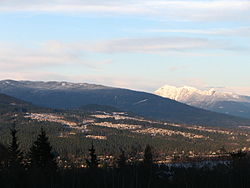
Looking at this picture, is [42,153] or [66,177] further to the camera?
[66,177]

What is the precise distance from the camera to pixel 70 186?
73.4m

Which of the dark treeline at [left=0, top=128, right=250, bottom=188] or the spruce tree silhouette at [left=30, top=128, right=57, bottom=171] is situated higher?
the spruce tree silhouette at [left=30, top=128, right=57, bottom=171]

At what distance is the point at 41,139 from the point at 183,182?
23.1 metres

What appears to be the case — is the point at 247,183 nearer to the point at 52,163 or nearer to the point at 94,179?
the point at 94,179

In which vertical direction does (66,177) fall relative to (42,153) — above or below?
below

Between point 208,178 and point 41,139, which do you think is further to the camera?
point 208,178

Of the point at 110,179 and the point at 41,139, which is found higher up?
the point at 41,139

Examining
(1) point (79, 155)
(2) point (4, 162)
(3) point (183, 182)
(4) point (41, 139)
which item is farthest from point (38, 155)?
(1) point (79, 155)

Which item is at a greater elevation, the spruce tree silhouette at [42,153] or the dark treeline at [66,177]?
the spruce tree silhouette at [42,153]

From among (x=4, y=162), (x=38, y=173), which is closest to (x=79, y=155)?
(x=4, y=162)

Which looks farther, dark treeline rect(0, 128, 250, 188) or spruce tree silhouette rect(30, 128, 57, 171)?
spruce tree silhouette rect(30, 128, 57, 171)

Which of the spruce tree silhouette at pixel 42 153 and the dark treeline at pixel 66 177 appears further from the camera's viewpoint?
the spruce tree silhouette at pixel 42 153

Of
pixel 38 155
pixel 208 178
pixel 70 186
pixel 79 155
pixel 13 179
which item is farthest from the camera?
pixel 79 155

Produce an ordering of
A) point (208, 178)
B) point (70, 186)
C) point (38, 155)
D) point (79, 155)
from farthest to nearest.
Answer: point (79, 155) → point (208, 178) → point (38, 155) → point (70, 186)
